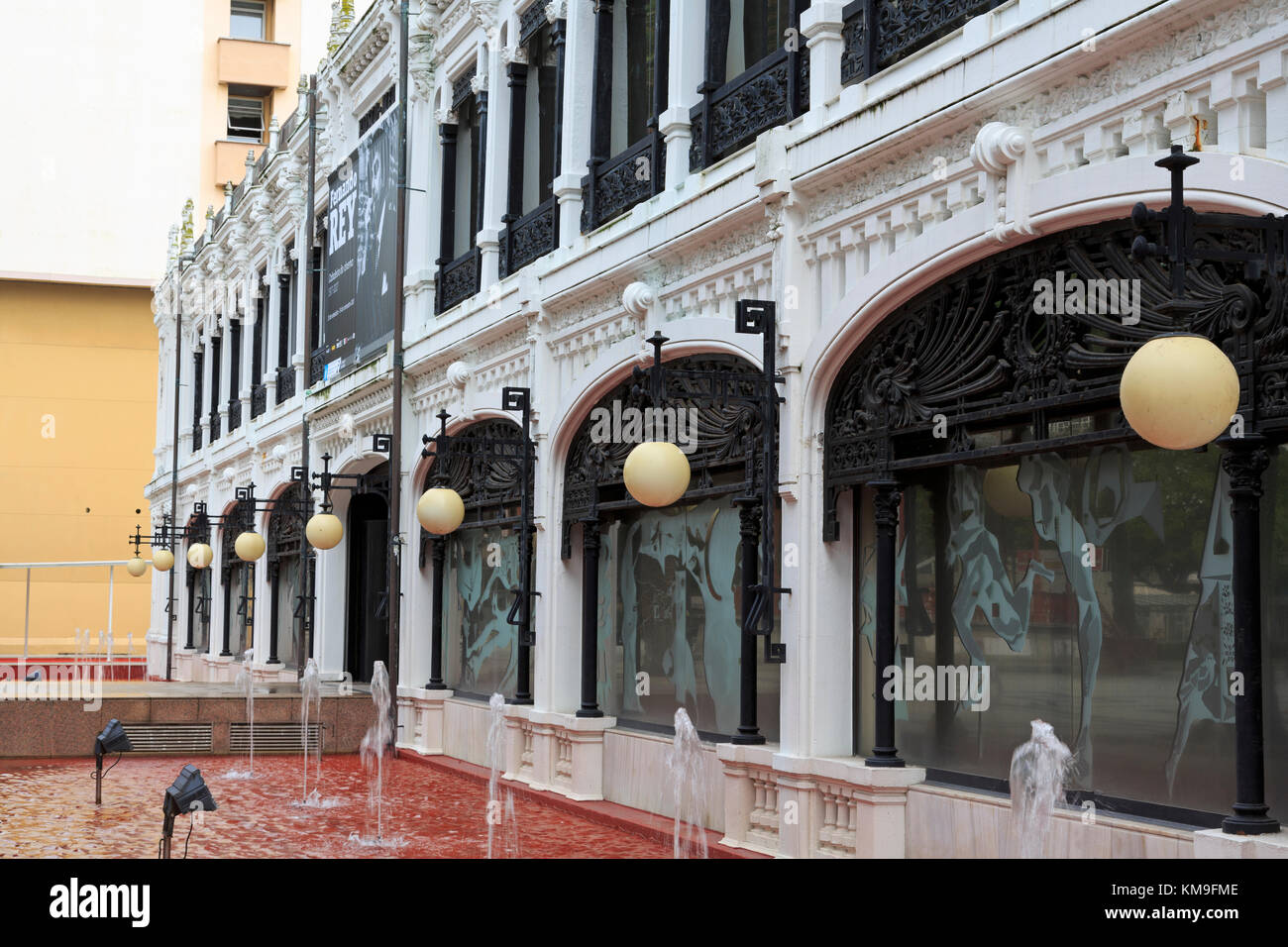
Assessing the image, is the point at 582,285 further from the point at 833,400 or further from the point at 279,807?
the point at 279,807

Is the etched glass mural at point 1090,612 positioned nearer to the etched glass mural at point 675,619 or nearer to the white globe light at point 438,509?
the etched glass mural at point 675,619

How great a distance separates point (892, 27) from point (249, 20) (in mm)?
40601

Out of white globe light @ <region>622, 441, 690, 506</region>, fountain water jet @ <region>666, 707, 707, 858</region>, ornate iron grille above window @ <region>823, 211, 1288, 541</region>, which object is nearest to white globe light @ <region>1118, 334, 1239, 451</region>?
ornate iron grille above window @ <region>823, 211, 1288, 541</region>

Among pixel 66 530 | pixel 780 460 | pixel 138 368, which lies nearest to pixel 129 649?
pixel 66 530

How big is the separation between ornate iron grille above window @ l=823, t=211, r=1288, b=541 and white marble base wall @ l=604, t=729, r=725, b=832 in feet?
8.80

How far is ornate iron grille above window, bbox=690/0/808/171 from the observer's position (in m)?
10.7

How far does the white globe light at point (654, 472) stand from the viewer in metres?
9.08

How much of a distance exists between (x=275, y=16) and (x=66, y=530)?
16.3 m

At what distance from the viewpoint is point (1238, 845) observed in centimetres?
661

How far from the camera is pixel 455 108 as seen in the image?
1886 cm

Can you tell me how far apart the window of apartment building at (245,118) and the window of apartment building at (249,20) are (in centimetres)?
188

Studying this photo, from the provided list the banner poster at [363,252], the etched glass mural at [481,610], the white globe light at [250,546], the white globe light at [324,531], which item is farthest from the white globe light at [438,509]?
the white globe light at [250,546]

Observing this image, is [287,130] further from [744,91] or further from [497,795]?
[744,91]

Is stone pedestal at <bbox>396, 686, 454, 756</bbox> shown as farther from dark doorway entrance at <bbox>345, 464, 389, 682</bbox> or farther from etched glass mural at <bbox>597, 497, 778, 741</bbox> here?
dark doorway entrance at <bbox>345, 464, 389, 682</bbox>
